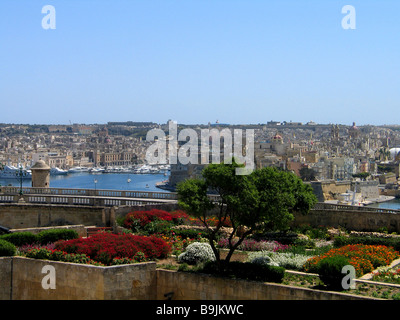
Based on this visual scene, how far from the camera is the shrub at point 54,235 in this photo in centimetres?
1552

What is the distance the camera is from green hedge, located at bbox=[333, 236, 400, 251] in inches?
623

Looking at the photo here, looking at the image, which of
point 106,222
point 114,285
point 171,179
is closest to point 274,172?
point 114,285

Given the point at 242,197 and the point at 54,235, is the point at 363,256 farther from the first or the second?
the point at 54,235

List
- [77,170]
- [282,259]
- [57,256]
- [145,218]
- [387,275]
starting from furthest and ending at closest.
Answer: [77,170] → [145,218] → [282,259] → [57,256] → [387,275]

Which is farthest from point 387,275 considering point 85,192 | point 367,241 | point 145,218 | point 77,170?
point 77,170

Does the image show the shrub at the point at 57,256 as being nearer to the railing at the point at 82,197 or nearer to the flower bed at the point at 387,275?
the flower bed at the point at 387,275

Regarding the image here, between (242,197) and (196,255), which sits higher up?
(242,197)

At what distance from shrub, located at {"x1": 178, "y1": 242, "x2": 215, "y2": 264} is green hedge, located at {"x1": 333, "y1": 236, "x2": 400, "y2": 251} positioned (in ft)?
13.6

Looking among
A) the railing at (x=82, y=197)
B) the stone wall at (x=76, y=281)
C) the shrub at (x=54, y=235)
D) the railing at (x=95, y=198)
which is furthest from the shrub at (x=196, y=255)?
the railing at (x=82, y=197)

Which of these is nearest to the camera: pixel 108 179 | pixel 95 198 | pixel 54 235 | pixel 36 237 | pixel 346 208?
pixel 36 237

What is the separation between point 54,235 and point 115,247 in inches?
114

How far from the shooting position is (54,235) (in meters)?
15.7
